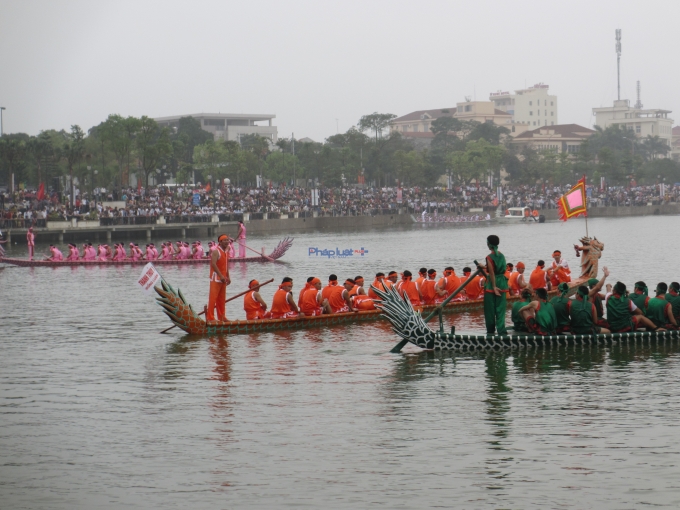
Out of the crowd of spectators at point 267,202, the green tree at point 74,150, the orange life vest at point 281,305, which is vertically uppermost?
the green tree at point 74,150

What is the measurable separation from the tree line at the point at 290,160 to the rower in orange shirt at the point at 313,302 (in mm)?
63876

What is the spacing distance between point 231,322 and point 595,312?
8.45 m

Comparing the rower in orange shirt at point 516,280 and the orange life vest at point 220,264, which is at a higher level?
the orange life vest at point 220,264

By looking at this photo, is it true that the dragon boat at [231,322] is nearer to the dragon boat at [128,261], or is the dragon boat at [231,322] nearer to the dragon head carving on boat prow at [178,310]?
the dragon head carving on boat prow at [178,310]

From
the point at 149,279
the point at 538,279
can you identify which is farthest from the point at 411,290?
the point at 149,279

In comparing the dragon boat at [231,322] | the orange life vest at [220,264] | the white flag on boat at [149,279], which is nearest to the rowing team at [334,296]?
the dragon boat at [231,322]

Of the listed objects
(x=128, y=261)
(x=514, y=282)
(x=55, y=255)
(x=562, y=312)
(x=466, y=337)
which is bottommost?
(x=466, y=337)

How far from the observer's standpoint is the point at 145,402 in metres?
15.9

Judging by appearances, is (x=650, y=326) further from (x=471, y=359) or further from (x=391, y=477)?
(x=391, y=477)

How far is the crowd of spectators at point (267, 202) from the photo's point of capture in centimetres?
7531

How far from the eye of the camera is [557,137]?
612ft

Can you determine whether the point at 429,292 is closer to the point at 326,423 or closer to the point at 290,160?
the point at 326,423

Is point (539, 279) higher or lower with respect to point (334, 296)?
higher

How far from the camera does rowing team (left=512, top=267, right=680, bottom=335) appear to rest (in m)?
19.0
